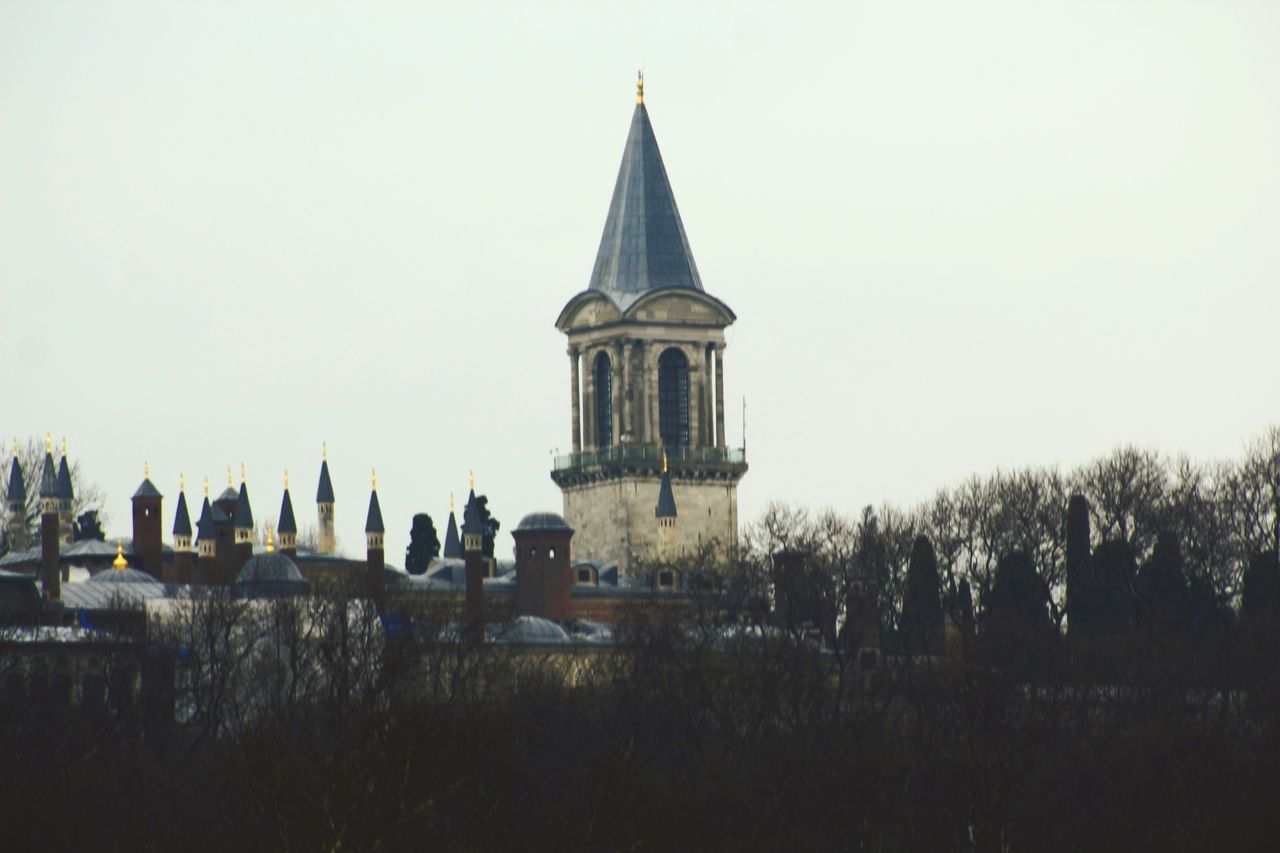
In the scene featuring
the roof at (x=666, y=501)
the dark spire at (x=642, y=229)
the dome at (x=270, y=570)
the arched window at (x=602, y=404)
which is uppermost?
the dark spire at (x=642, y=229)

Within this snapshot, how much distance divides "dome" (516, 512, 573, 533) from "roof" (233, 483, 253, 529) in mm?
10806

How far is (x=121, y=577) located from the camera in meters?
142

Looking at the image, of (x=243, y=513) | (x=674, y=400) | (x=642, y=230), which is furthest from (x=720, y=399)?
(x=243, y=513)

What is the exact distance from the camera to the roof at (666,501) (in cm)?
15212

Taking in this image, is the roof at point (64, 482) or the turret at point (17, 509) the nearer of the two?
the roof at point (64, 482)

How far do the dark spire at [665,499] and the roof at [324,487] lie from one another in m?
14.0

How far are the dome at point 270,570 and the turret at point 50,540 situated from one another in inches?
227

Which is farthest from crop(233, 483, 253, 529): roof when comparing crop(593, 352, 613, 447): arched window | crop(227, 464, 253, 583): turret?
crop(593, 352, 613, 447): arched window

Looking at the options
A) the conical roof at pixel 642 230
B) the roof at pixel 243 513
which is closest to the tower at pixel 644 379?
the conical roof at pixel 642 230

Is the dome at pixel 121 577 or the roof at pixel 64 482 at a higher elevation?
the roof at pixel 64 482

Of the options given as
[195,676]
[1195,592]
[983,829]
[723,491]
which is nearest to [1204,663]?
[1195,592]

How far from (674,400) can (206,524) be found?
59.1 feet

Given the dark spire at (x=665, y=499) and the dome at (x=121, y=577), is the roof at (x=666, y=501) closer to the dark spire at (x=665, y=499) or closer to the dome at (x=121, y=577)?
the dark spire at (x=665, y=499)

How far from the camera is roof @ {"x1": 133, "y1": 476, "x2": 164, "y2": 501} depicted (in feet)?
493
